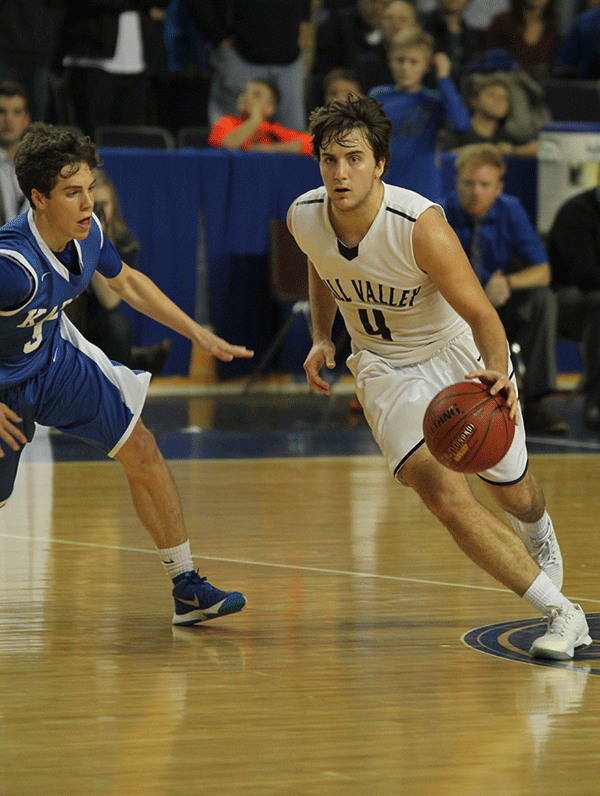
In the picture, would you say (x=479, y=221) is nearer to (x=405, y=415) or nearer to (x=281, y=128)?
(x=281, y=128)

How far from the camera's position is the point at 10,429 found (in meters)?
3.70

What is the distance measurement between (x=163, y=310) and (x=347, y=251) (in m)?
0.57

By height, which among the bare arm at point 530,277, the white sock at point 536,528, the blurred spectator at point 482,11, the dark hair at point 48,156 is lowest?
the white sock at point 536,528

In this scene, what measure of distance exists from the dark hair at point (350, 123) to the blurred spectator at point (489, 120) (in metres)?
6.27

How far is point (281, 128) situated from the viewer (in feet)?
32.1

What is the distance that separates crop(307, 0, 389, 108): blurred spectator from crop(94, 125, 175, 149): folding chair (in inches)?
62.2

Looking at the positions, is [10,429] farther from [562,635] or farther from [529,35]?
[529,35]

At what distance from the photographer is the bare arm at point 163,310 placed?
12.8 feet

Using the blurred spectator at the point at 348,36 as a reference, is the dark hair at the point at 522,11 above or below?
above

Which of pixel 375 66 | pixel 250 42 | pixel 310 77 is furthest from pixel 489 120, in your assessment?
pixel 250 42

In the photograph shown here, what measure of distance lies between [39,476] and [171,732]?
3944 millimetres

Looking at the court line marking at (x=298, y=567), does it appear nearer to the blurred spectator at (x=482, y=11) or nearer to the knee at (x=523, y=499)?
the knee at (x=523, y=499)

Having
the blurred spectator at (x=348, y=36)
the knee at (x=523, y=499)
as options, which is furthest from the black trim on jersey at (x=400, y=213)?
the blurred spectator at (x=348, y=36)

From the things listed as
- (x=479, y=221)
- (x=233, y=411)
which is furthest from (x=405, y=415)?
(x=233, y=411)
